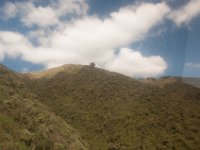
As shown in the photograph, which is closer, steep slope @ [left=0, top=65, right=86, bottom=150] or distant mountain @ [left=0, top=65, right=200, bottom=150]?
steep slope @ [left=0, top=65, right=86, bottom=150]

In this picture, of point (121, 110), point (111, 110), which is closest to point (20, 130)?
point (111, 110)

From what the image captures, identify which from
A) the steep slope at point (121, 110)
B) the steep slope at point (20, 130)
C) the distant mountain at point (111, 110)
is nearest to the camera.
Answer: the steep slope at point (20, 130)

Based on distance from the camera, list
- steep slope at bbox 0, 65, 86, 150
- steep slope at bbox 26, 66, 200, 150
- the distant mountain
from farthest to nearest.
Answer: steep slope at bbox 26, 66, 200, 150, the distant mountain, steep slope at bbox 0, 65, 86, 150

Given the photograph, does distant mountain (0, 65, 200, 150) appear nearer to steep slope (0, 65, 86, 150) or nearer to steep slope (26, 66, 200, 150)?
steep slope (26, 66, 200, 150)

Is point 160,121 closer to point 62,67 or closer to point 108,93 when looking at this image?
point 108,93

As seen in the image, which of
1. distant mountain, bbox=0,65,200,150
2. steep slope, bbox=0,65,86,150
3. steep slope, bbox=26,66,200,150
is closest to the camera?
steep slope, bbox=0,65,86,150

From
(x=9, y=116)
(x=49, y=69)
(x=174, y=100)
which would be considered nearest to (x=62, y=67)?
(x=49, y=69)

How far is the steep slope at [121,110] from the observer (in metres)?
52.5

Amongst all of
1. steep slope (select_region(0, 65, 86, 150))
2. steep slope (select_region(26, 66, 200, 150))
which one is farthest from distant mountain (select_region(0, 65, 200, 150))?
steep slope (select_region(0, 65, 86, 150))

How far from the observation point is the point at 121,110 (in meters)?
63.9

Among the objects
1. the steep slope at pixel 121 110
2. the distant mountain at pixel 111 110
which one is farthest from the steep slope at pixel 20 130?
the steep slope at pixel 121 110

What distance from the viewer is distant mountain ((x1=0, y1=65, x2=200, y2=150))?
50.1 metres

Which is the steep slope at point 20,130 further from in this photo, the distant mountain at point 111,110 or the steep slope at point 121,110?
the steep slope at point 121,110

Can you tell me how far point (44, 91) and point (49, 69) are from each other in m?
26.4
